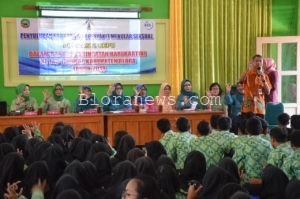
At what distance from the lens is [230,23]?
8.56m

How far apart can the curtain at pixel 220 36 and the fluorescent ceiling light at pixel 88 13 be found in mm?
1124

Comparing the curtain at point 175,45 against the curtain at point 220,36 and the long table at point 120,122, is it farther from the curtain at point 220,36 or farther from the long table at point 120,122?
the long table at point 120,122

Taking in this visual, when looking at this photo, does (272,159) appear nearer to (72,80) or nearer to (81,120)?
(81,120)

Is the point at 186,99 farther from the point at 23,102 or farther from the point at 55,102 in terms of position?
the point at 23,102

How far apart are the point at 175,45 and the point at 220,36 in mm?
992

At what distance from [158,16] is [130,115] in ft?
9.15

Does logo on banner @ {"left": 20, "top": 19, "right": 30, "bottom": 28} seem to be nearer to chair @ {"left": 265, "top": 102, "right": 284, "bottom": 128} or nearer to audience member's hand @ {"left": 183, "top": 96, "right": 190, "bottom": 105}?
audience member's hand @ {"left": 183, "top": 96, "right": 190, "bottom": 105}

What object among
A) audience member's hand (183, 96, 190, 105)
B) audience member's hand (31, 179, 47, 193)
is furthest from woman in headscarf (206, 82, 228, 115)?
audience member's hand (31, 179, 47, 193)

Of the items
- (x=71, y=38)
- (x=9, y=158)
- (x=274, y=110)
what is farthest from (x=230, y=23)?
(x=9, y=158)

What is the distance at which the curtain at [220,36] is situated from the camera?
8.41m

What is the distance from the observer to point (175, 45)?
8328 mm

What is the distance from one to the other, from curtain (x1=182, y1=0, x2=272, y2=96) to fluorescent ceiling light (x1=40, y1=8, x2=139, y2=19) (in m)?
1.12

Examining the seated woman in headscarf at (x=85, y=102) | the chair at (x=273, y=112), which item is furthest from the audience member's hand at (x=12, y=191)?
the chair at (x=273, y=112)

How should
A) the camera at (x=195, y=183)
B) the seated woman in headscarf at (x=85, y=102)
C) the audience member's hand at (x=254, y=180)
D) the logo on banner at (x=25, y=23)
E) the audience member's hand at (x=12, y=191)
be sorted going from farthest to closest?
the logo on banner at (x=25, y=23)
the seated woman in headscarf at (x=85, y=102)
the audience member's hand at (x=254, y=180)
the camera at (x=195, y=183)
the audience member's hand at (x=12, y=191)
